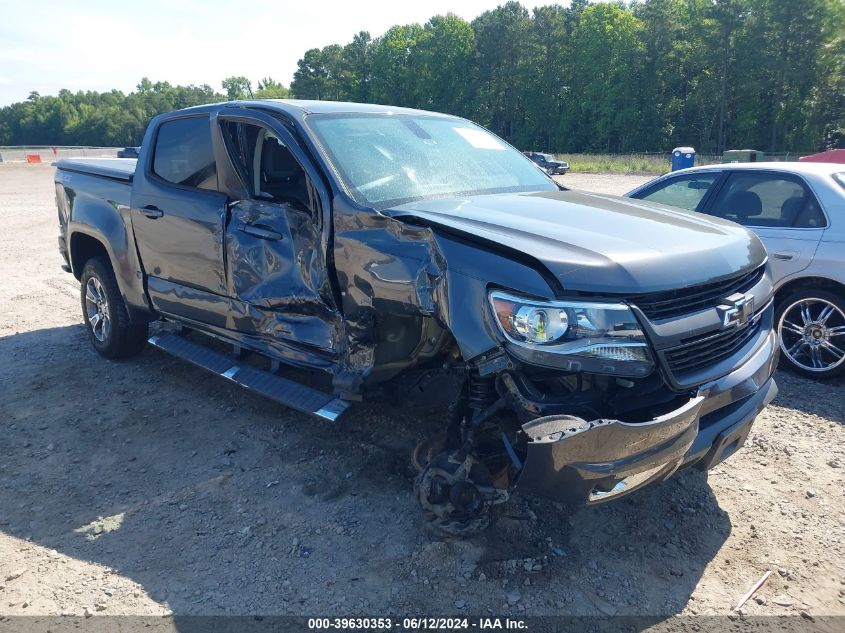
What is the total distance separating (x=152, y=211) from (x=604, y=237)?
334 centimetres

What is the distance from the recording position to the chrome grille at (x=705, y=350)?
8.82 feet

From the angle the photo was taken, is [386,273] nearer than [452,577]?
No

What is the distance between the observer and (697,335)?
2.76m

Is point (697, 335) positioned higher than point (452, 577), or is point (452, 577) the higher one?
point (697, 335)

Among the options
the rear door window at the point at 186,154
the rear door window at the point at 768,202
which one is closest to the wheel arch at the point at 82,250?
the rear door window at the point at 186,154

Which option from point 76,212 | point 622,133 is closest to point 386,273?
point 76,212

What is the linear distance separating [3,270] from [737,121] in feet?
214

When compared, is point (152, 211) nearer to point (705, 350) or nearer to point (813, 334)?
point (705, 350)

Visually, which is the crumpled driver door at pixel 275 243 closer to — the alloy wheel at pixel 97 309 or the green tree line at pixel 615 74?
the alloy wheel at pixel 97 309

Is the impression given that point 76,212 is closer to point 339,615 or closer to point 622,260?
point 339,615

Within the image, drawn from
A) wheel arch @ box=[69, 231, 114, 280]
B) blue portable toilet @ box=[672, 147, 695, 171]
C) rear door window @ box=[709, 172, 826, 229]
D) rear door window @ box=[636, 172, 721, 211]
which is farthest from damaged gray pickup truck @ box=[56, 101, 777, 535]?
blue portable toilet @ box=[672, 147, 695, 171]

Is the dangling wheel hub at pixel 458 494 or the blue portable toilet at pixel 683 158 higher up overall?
the blue portable toilet at pixel 683 158

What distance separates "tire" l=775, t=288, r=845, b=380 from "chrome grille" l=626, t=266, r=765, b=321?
228cm

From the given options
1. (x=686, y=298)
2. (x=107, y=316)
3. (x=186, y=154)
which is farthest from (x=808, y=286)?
(x=107, y=316)
